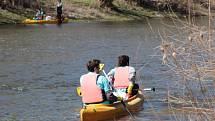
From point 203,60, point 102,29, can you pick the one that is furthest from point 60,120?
point 102,29

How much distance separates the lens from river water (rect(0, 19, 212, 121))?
14297 millimetres

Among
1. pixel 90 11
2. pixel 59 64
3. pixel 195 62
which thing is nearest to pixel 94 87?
pixel 195 62

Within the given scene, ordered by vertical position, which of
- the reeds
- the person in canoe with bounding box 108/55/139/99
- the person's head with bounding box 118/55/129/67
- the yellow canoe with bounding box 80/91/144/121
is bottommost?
the yellow canoe with bounding box 80/91/144/121

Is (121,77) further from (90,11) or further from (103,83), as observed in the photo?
(90,11)

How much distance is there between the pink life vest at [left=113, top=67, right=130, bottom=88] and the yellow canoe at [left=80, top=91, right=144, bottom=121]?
1.82 feet

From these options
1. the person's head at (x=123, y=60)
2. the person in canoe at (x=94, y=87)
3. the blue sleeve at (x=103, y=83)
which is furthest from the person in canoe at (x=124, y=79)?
the blue sleeve at (x=103, y=83)

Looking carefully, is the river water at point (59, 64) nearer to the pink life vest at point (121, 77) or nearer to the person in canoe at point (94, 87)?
the pink life vest at point (121, 77)

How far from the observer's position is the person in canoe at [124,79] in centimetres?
1421

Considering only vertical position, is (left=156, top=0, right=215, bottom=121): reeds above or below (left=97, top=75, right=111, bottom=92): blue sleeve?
above

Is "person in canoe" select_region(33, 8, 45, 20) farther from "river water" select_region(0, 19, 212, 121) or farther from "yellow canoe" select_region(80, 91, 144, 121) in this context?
"yellow canoe" select_region(80, 91, 144, 121)

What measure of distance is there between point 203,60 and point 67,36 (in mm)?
29946

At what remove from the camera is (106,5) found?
55.0m

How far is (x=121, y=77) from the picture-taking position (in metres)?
14.4

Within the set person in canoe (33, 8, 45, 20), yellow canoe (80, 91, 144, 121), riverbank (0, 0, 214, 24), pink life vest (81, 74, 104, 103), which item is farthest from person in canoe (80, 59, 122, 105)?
riverbank (0, 0, 214, 24)
